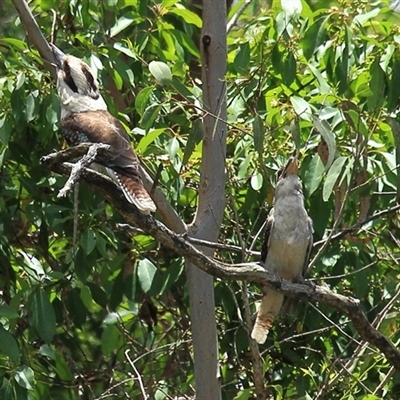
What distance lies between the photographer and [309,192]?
373 cm

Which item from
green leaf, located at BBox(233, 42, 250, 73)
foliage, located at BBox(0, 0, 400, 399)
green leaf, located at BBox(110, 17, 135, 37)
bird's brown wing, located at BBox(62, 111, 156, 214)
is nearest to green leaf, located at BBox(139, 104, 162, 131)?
foliage, located at BBox(0, 0, 400, 399)

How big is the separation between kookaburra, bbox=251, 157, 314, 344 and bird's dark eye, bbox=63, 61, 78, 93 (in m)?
0.91

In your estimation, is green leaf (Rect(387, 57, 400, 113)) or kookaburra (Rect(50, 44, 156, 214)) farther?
green leaf (Rect(387, 57, 400, 113))

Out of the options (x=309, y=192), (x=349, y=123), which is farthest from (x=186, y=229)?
(x=349, y=123)

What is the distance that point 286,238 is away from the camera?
389 centimetres

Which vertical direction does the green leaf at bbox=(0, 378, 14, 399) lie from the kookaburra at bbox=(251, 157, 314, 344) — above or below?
below

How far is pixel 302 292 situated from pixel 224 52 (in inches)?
42.7

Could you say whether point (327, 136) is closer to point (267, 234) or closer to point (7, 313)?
point (267, 234)

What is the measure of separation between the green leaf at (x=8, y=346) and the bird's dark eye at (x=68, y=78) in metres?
1.03

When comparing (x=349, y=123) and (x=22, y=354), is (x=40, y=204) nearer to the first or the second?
(x=22, y=354)

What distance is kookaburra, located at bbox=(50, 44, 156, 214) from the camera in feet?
11.7

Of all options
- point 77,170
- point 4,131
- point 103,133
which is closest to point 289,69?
point 103,133

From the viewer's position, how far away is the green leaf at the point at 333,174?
3361 millimetres

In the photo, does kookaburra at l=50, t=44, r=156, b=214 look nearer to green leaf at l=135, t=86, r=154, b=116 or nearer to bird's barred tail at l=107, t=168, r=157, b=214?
bird's barred tail at l=107, t=168, r=157, b=214
